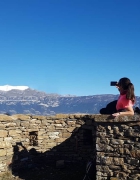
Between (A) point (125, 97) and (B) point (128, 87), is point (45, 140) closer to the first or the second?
(A) point (125, 97)

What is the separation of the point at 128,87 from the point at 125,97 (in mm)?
303

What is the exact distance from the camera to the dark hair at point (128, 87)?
7.67 metres

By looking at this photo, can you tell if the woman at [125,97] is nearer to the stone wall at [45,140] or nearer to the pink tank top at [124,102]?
the pink tank top at [124,102]

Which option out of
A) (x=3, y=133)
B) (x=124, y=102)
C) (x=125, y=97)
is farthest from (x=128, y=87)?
(x=3, y=133)

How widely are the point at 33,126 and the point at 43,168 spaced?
73.0 inches

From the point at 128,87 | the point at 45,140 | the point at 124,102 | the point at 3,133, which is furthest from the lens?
the point at 45,140

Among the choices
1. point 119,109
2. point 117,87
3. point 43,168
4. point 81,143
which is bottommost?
point 43,168

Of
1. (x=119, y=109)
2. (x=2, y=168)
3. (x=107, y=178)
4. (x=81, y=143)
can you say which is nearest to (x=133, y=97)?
(x=119, y=109)

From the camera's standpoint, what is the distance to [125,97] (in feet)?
25.6

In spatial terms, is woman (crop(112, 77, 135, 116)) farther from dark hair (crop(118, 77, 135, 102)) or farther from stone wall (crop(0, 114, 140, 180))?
stone wall (crop(0, 114, 140, 180))

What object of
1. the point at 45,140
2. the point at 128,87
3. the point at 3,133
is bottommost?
the point at 45,140

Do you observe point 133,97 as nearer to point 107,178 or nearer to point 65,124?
point 107,178

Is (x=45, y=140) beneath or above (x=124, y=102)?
beneath

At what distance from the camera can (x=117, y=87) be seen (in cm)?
813
